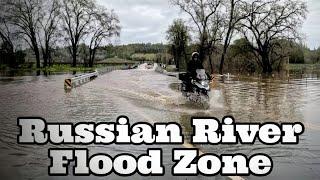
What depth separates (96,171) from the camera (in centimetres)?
554

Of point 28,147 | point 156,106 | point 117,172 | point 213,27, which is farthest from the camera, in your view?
point 213,27

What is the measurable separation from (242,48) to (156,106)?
3840 cm

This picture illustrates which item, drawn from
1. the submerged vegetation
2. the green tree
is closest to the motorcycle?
the submerged vegetation

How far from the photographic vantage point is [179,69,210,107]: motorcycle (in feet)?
54.8

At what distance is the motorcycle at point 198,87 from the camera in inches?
658

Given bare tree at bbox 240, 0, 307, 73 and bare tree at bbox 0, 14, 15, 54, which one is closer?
bare tree at bbox 0, 14, 15, 54

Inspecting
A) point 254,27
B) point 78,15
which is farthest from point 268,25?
point 78,15

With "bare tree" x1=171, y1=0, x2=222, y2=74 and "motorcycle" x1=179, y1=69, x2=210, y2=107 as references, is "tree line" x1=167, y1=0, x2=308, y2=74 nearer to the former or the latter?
"bare tree" x1=171, y1=0, x2=222, y2=74

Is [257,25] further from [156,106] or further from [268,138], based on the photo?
[268,138]

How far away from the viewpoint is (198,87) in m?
16.8

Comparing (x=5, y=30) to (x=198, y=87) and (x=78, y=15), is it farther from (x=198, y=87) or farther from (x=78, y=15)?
(x=78, y=15)

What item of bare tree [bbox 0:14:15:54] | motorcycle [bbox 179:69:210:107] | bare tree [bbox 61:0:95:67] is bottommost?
motorcycle [bbox 179:69:210:107]

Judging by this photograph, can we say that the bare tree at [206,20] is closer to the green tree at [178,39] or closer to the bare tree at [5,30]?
the green tree at [178,39]

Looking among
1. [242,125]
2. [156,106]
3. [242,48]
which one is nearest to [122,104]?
[156,106]
